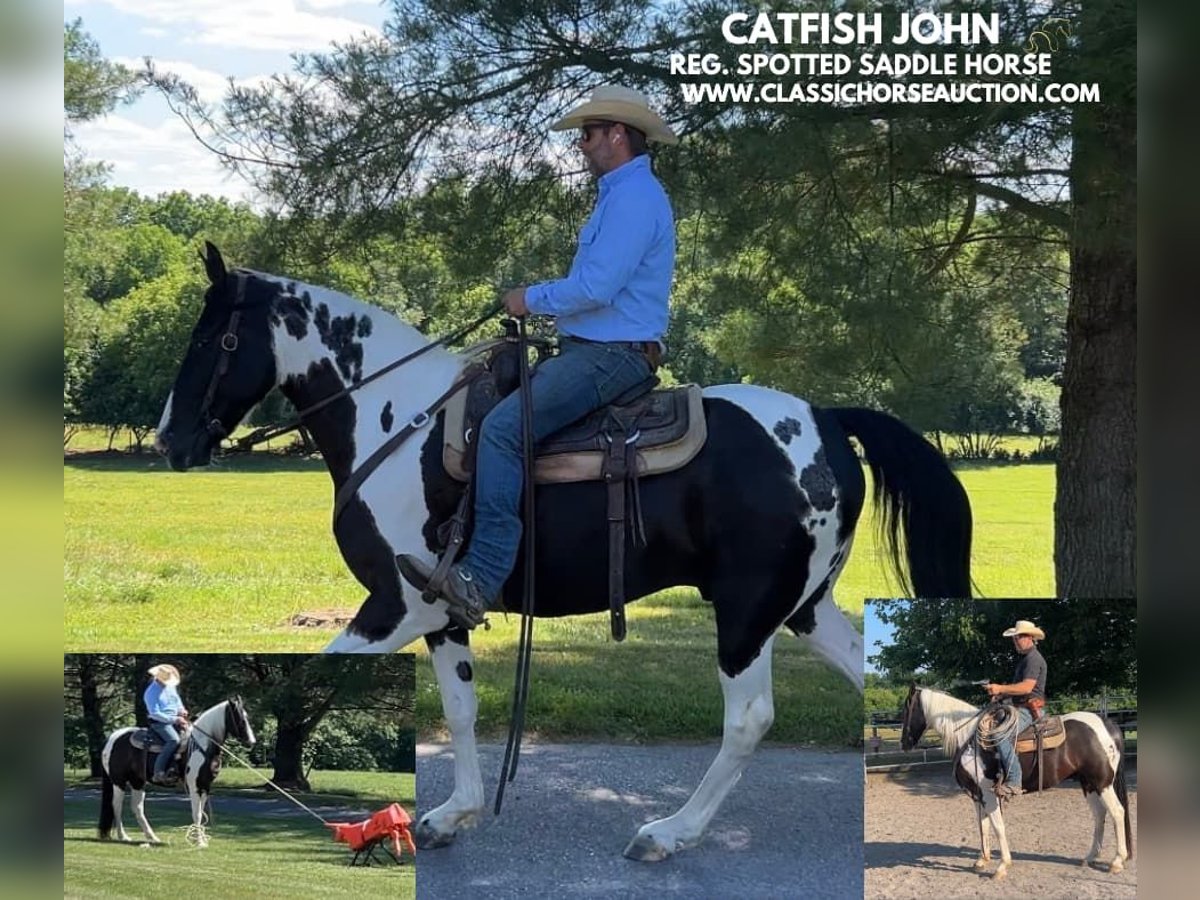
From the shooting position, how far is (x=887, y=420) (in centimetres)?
455

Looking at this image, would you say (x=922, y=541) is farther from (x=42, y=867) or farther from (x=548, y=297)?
(x=42, y=867)

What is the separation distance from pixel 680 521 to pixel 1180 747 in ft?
6.36

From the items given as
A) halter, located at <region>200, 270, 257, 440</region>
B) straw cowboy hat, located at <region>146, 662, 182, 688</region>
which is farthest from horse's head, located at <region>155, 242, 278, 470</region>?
straw cowboy hat, located at <region>146, 662, 182, 688</region>

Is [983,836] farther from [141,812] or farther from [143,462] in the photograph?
[143,462]

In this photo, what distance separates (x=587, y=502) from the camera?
420 centimetres

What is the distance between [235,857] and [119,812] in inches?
17.0

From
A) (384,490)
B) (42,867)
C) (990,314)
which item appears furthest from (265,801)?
(990,314)

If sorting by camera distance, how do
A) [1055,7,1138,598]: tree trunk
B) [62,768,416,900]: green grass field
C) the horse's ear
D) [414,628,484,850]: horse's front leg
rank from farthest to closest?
1. [1055,7,1138,598]: tree trunk
2. [414,628,484,850]: horse's front leg
3. the horse's ear
4. [62,768,416,900]: green grass field

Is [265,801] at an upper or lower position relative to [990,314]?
lower

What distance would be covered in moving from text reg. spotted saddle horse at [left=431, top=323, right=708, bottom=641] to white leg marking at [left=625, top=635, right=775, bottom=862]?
21.5 inches

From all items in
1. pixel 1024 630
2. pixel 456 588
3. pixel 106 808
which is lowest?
pixel 106 808

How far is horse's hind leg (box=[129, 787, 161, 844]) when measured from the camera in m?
4.12

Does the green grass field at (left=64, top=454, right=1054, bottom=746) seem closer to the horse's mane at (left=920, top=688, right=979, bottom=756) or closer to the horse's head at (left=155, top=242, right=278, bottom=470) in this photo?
the horse's head at (left=155, top=242, right=278, bottom=470)

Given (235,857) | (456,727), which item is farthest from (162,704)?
(456,727)
